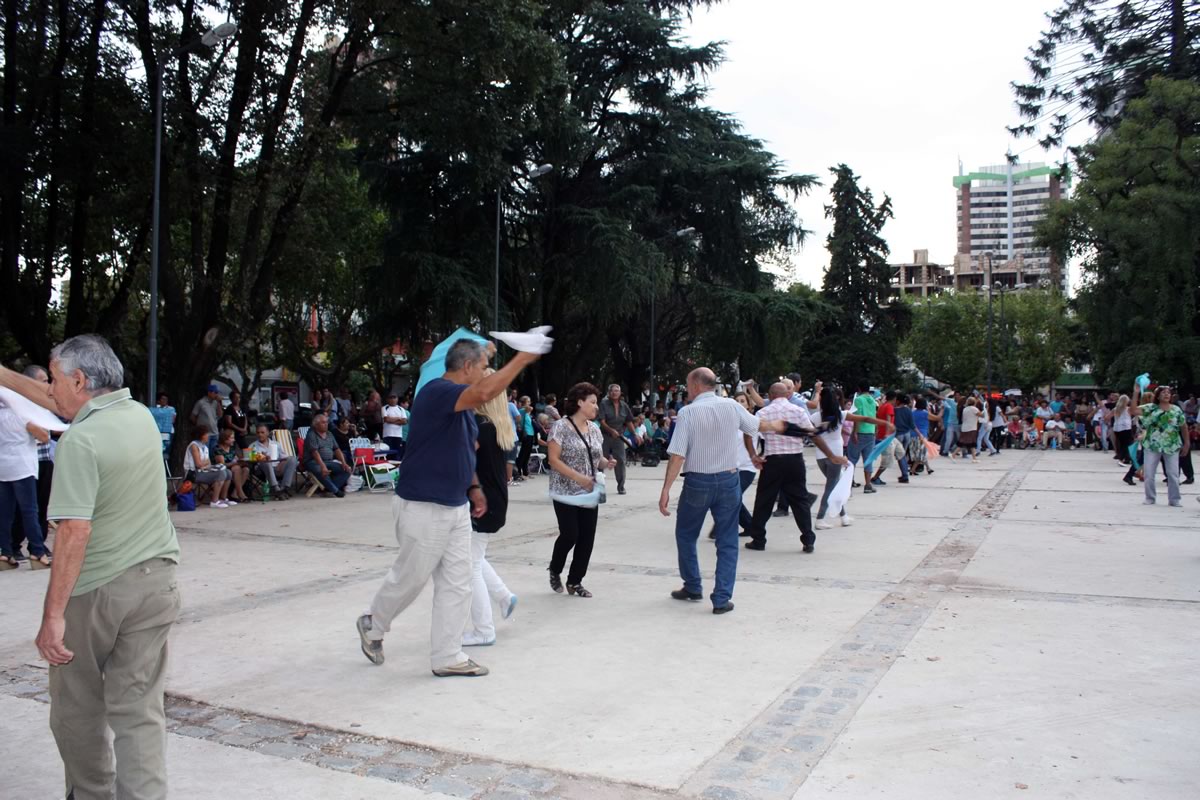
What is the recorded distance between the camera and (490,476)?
21.6 feet

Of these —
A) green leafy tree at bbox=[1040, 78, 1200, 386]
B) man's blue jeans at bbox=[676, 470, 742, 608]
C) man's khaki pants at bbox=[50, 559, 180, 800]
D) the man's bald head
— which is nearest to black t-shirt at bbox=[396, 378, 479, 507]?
man's khaki pants at bbox=[50, 559, 180, 800]

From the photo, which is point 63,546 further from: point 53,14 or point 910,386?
point 910,386

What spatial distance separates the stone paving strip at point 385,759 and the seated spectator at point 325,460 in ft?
35.8

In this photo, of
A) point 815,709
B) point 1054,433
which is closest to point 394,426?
point 815,709

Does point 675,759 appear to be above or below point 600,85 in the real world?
below

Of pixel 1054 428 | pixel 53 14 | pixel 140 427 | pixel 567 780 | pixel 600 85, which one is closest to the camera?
pixel 140 427

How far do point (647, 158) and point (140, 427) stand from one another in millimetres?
27854

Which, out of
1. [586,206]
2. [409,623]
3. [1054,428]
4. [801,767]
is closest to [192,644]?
[409,623]

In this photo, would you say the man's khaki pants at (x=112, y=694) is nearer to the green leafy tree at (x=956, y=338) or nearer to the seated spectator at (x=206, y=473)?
the seated spectator at (x=206, y=473)

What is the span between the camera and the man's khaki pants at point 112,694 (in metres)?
3.29

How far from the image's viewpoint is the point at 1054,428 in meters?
33.2

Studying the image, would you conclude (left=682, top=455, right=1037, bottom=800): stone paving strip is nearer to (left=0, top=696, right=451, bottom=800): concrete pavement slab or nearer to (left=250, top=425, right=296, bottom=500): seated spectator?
(left=0, top=696, right=451, bottom=800): concrete pavement slab

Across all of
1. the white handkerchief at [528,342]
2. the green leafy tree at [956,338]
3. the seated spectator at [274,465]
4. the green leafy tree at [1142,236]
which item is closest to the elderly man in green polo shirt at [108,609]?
the white handkerchief at [528,342]

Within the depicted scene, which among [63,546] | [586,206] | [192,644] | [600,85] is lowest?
[192,644]
